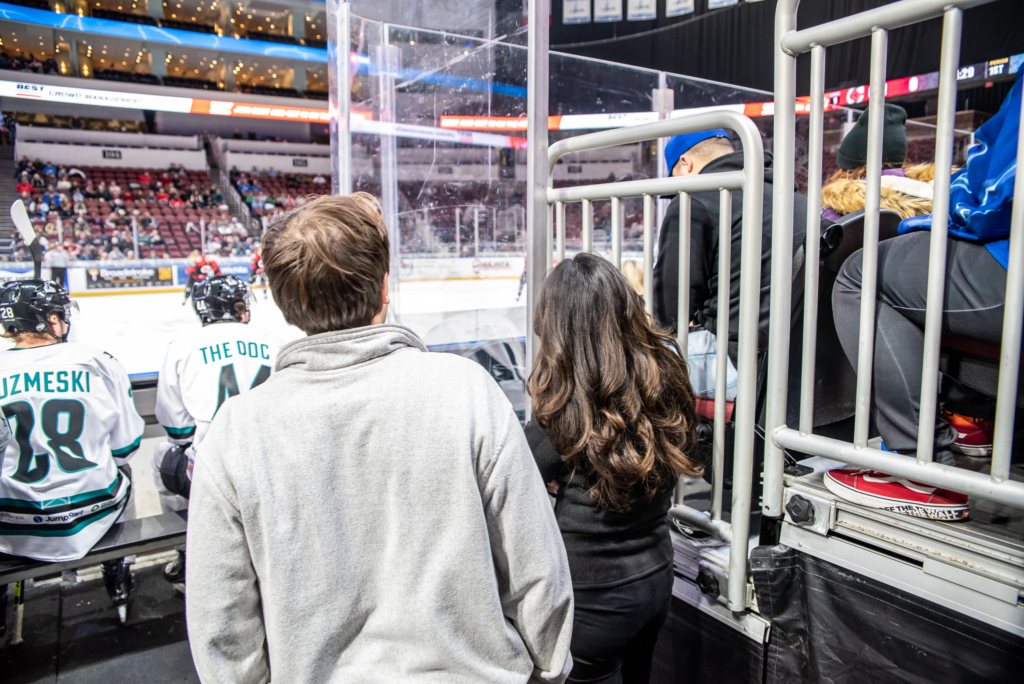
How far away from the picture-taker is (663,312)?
1.61 meters

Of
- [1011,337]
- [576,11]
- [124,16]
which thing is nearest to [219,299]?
[1011,337]

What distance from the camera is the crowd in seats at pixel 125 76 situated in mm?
16156

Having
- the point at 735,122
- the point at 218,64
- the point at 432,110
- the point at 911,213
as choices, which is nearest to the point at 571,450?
the point at 735,122

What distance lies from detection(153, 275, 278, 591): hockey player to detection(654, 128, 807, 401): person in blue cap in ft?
5.99

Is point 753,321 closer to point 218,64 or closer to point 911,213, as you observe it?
point 911,213

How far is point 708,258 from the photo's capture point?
61.2 inches

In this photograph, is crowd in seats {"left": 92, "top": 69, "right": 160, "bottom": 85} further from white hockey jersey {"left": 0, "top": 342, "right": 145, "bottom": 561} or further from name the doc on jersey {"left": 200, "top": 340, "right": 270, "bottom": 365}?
white hockey jersey {"left": 0, "top": 342, "right": 145, "bottom": 561}

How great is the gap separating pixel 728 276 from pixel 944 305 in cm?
42

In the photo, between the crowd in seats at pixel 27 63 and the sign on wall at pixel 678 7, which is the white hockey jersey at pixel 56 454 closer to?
the sign on wall at pixel 678 7

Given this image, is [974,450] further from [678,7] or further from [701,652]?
[678,7]

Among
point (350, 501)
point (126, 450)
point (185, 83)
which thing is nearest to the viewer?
point (350, 501)

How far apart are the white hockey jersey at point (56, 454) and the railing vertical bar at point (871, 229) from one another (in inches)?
95.2

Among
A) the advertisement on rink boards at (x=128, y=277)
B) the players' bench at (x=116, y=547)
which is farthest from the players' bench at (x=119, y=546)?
the advertisement on rink boards at (x=128, y=277)

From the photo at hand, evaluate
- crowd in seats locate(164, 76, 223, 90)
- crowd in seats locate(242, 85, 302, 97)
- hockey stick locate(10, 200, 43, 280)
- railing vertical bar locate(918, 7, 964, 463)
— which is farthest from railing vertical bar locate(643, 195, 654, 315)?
crowd in seats locate(242, 85, 302, 97)
